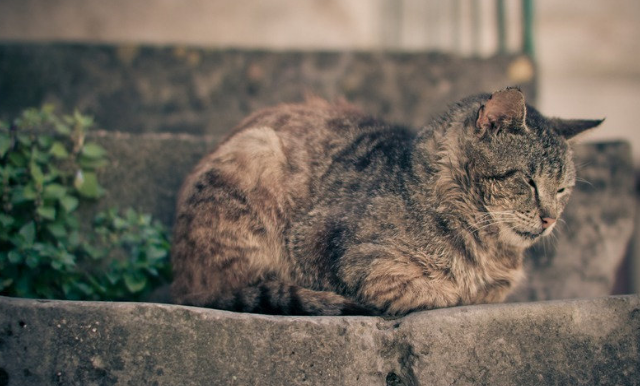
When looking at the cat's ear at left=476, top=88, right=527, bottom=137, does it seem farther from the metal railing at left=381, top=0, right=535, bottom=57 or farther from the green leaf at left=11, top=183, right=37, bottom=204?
the metal railing at left=381, top=0, right=535, bottom=57

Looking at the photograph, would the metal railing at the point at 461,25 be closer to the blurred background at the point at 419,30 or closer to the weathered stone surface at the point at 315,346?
the blurred background at the point at 419,30

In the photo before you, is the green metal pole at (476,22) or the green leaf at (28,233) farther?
Answer: the green metal pole at (476,22)

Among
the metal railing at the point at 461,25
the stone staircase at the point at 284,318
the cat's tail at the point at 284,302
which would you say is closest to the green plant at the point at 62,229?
the stone staircase at the point at 284,318

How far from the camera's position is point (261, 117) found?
4098 mm

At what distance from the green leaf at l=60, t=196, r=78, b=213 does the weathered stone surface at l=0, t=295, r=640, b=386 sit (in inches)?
48.5

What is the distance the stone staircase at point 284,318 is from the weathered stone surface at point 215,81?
1cm

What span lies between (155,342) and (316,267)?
1.08 m

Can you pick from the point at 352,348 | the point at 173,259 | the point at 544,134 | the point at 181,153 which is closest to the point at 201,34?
the point at 181,153

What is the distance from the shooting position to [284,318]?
273cm

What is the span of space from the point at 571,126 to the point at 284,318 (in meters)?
2.04

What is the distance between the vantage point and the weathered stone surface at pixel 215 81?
544cm

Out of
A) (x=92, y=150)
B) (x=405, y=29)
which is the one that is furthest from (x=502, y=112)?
(x=405, y=29)

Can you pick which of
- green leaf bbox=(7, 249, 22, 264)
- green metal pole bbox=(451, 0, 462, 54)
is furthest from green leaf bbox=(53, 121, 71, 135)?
green metal pole bbox=(451, 0, 462, 54)

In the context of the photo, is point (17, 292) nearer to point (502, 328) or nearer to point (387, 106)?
point (502, 328)
